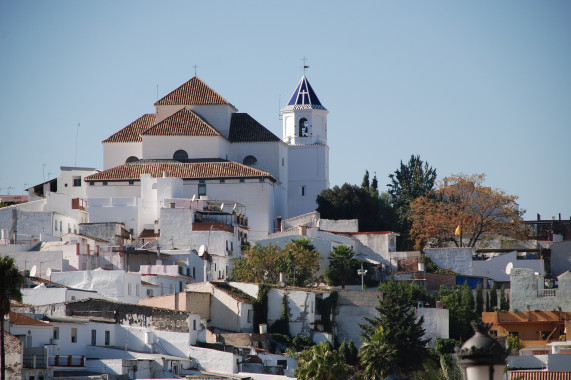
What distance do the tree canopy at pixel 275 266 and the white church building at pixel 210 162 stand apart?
10.6 meters

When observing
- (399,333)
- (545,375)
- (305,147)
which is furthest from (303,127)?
(545,375)

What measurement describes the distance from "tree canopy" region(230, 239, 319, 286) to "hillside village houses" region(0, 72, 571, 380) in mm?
2334

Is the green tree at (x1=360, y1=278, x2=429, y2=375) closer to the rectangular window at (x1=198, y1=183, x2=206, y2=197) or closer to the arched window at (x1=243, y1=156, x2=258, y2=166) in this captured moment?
the rectangular window at (x1=198, y1=183, x2=206, y2=197)

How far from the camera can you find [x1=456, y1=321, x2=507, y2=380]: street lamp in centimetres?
1055

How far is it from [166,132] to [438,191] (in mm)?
18230

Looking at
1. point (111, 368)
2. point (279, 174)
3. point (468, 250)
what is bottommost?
point (111, 368)

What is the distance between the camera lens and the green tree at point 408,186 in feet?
236

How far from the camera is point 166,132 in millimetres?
73375

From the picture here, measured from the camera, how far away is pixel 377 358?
40.5 meters

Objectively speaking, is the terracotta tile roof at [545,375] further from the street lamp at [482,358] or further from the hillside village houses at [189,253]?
the street lamp at [482,358]

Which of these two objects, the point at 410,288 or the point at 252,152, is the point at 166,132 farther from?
the point at 410,288

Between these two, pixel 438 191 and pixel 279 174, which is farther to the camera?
pixel 279 174

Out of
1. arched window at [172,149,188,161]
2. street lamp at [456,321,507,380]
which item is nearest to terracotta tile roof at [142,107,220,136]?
arched window at [172,149,188,161]

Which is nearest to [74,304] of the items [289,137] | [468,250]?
[468,250]
